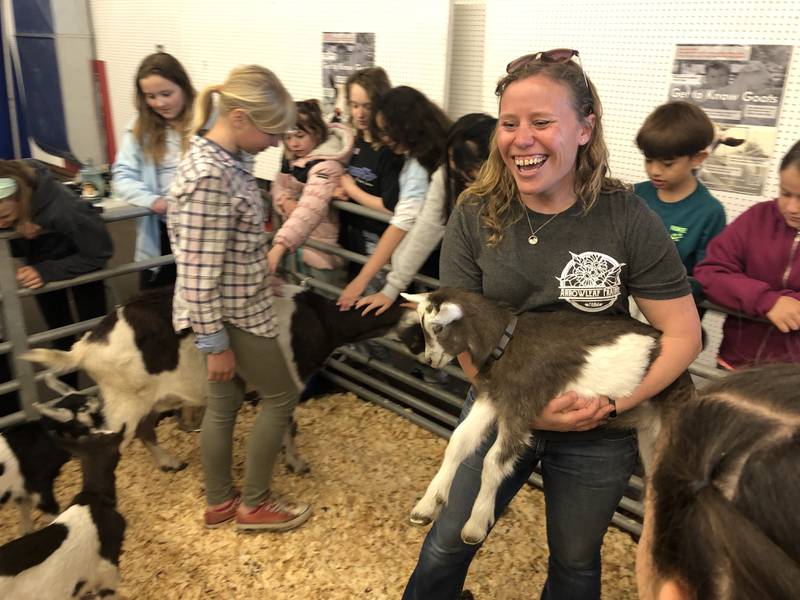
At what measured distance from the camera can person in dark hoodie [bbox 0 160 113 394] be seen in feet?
8.49

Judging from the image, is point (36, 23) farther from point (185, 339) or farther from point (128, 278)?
point (185, 339)

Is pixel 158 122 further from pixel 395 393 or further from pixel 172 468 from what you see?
pixel 395 393

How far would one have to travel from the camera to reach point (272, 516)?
263cm

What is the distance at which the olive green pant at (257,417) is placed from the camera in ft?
7.50

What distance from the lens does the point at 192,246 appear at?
6.28 ft

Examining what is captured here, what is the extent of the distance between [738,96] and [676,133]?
2.60 feet

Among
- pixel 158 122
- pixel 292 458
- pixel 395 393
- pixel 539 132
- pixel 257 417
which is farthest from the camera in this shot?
pixel 395 393

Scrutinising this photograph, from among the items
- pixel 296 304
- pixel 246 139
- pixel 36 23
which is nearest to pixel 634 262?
pixel 246 139

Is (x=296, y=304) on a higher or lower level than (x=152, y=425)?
higher

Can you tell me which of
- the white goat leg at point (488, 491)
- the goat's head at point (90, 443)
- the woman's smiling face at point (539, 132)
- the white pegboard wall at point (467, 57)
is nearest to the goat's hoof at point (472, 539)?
the white goat leg at point (488, 491)

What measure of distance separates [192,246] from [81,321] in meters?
1.71

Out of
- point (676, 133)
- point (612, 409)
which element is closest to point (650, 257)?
point (612, 409)

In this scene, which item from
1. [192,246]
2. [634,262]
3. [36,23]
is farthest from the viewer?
[36,23]

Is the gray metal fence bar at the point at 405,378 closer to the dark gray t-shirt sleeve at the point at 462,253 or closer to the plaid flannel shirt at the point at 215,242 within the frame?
the plaid flannel shirt at the point at 215,242
